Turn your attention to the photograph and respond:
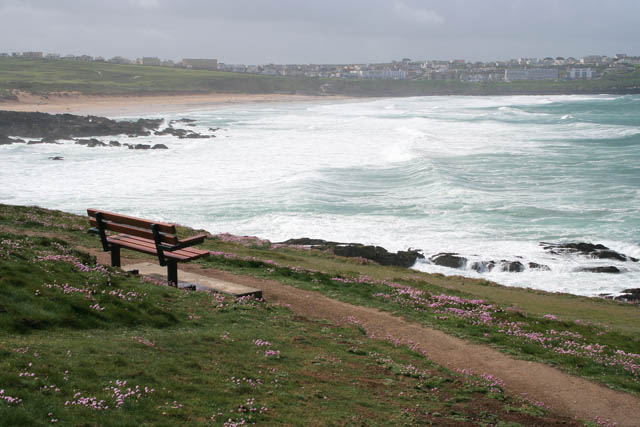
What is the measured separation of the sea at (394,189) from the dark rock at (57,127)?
5.90 m

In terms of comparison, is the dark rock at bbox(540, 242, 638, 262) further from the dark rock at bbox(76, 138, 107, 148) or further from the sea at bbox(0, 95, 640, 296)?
the dark rock at bbox(76, 138, 107, 148)

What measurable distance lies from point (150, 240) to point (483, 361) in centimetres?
629

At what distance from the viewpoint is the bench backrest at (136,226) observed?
1073 cm

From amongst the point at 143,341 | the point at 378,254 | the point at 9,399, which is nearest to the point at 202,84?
the point at 378,254

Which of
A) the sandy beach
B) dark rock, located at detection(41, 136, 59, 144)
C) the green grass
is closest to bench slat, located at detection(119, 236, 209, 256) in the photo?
the green grass

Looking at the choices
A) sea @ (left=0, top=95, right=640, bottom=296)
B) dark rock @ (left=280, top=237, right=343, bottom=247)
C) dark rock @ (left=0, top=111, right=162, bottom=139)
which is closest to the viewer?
dark rock @ (left=280, top=237, right=343, bottom=247)

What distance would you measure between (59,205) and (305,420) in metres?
28.7

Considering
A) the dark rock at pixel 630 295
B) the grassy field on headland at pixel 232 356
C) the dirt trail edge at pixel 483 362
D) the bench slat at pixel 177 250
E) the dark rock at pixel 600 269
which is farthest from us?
the dark rock at pixel 600 269

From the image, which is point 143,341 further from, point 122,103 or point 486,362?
point 122,103

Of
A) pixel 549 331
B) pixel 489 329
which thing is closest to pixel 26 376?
pixel 489 329

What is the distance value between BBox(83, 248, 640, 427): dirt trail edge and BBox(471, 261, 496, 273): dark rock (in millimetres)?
10593

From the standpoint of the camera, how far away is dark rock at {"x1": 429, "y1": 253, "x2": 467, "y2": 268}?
22.4 meters

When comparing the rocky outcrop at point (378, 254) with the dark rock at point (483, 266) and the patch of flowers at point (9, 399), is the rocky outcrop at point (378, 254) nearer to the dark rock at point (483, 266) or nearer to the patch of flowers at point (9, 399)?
the dark rock at point (483, 266)

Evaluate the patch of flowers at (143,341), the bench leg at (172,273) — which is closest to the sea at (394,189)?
the bench leg at (172,273)
